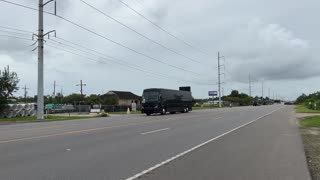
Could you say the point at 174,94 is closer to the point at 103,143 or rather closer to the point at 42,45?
the point at 42,45

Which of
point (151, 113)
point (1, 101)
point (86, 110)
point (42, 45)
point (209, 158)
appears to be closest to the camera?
point (209, 158)

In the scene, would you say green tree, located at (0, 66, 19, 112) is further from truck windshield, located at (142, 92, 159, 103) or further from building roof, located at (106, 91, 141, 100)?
building roof, located at (106, 91, 141, 100)

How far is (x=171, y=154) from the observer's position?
→ 572 inches

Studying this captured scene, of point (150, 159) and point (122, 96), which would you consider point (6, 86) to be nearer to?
point (150, 159)

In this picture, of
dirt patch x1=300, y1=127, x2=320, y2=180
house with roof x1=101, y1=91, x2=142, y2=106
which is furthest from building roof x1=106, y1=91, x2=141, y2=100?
dirt patch x1=300, y1=127, x2=320, y2=180

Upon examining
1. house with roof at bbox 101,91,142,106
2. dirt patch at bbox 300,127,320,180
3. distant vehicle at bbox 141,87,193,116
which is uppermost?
house with roof at bbox 101,91,142,106

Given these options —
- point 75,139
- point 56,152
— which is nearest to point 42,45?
point 75,139

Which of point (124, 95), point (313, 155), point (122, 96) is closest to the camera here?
point (313, 155)

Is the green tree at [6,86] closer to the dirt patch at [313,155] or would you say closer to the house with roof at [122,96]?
the dirt patch at [313,155]

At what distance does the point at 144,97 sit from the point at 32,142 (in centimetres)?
3891

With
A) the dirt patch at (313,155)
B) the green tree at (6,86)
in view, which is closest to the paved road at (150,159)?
the dirt patch at (313,155)

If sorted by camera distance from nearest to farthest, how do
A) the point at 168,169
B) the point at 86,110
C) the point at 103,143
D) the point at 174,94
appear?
the point at 168,169, the point at 103,143, the point at 174,94, the point at 86,110

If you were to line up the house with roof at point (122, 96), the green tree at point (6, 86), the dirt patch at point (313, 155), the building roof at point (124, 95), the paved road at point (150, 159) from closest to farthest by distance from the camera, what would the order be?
1. the paved road at point (150, 159)
2. the dirt patch at point (313, 155)
3. the green tree at point (6, 86)
4. the house with roof at point (122, 96)
5. the building roof at point (124, 95)

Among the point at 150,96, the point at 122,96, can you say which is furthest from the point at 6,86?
the point at 122,96
